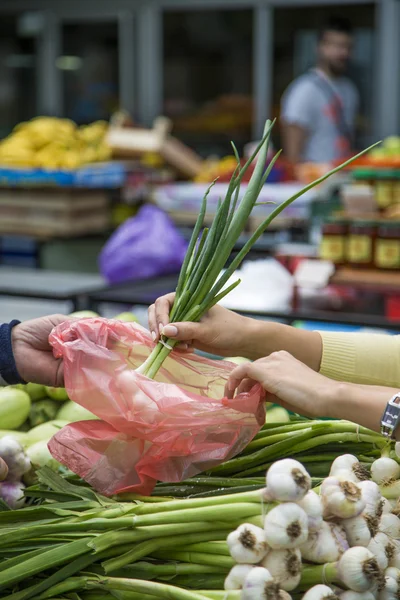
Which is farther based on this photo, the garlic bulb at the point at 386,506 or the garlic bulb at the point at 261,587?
the garlic bulb at the point at 386,506

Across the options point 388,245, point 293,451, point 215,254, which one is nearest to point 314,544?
point 293,451

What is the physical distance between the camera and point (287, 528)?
1.34 metres

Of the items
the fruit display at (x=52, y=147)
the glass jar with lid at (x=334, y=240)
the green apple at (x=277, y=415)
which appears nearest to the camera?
the green apple at (x=277, y=415)

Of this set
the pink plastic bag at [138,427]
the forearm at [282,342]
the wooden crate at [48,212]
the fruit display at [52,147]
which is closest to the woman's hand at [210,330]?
the forearm at [282,342]

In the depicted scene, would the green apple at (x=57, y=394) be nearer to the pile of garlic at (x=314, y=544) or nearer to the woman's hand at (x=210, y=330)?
the woman's hand at (x=210, y=330)

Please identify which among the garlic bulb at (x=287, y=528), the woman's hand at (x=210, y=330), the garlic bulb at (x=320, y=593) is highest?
the woman's hand at (x=210, y=330)

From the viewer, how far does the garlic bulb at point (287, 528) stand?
1.34 m

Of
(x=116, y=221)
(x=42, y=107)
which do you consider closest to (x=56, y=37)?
(x=42, y=107)

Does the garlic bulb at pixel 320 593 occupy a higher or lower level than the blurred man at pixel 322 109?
lower

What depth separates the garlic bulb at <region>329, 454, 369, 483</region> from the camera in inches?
60.4

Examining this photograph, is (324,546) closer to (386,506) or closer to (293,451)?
(386,506)

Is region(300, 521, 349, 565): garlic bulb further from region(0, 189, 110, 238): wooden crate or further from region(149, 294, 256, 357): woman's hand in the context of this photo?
region(0, 189, 110, 238): wooden crate

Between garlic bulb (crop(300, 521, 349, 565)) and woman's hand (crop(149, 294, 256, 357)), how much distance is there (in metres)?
0.55

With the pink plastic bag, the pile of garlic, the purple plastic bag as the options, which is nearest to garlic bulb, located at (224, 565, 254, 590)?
Result: the pile of garlic
